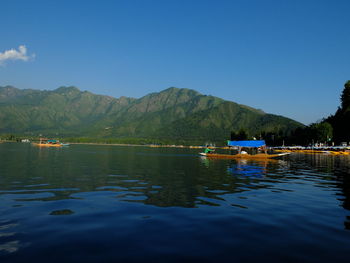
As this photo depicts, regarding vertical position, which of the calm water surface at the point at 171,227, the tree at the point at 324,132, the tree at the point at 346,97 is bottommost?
the calm water surface at the point at 171,227

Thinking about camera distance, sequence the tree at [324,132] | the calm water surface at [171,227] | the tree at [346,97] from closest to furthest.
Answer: the calm water surface at [171,227]
the tree at [346,97]
the tree at [324,132]

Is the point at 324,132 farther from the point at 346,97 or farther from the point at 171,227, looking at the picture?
the point at 171,227

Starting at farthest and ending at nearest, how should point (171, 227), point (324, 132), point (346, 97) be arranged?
point (324, 132)
point (346, 97)
point (171, 227)

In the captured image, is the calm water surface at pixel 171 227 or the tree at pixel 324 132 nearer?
the calm water surface at pixel 171 227

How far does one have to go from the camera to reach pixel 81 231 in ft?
40.9

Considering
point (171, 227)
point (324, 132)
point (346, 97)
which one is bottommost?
point (171, 227)

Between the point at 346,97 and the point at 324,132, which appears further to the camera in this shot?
the point at 324,132

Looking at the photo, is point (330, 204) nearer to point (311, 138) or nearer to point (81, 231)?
point (81, 231)

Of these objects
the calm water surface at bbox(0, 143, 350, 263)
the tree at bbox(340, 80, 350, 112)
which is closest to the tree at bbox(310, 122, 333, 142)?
the tree at bbox(340, 80, 350, 112)

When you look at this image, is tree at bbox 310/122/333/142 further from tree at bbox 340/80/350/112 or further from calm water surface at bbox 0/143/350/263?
calm water surface at bbox 0/143/350/263

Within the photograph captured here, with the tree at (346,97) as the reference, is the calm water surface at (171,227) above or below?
below

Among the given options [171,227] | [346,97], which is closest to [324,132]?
[346,97]

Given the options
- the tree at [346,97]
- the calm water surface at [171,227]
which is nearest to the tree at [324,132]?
the tree at [346,97]

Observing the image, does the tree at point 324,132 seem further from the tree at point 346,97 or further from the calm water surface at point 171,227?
the calm water surface at point 171,227
